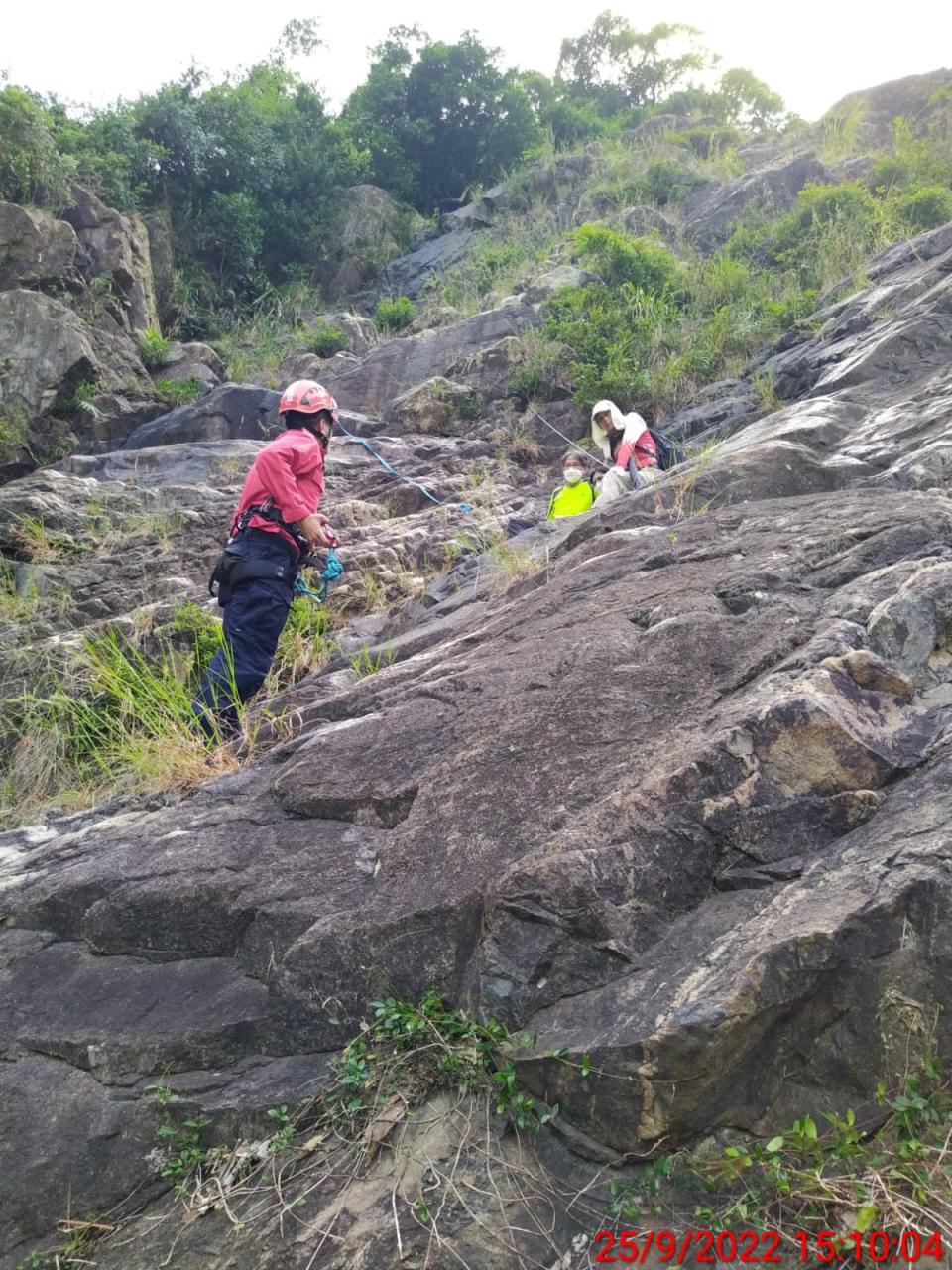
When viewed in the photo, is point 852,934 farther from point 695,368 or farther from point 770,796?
point 695,368

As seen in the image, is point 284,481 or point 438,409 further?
point 438,409

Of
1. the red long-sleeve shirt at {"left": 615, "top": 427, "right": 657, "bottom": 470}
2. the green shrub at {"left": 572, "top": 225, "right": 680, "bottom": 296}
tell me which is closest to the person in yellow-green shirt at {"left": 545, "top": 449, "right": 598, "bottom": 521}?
the red long-sleeve shirt at {"left": 615, "top": 427, "right": 657, "bottom": 470}

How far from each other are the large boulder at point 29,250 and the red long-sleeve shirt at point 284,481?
8.77m

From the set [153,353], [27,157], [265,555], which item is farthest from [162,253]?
[265,555]

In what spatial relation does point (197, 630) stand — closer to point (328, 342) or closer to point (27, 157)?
point (328, 342)

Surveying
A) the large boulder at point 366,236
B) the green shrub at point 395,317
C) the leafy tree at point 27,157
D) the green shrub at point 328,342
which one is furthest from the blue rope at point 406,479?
the large boulder at point 366,236

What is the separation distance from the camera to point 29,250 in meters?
12.6

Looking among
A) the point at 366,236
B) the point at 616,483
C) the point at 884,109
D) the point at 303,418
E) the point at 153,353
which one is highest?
the point at 366,236

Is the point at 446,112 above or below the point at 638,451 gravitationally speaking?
above

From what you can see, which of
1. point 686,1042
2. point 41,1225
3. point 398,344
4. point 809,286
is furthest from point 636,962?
point 398,344

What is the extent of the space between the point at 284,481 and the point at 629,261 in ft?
27.3

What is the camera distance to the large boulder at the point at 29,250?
12445 millimetres

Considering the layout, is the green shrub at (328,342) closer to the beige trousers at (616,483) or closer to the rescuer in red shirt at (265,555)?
the beige trousers at (616,483)

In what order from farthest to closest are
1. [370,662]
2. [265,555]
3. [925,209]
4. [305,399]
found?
[925,209] → [305,399] → [265,555] → [370,662]
